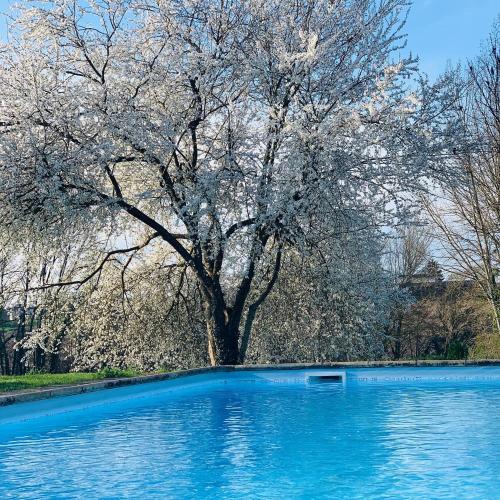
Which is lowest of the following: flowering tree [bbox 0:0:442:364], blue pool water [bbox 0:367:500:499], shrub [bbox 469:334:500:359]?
blue pool water [bbox 0:367:500:499]

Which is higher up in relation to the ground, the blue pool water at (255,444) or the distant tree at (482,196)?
the distant tree at (482,196)

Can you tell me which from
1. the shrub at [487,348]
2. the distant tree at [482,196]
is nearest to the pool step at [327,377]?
the shrub at [487,348]

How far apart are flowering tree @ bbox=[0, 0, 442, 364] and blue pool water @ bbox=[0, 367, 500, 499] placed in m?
3.31

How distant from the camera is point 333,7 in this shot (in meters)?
14.3

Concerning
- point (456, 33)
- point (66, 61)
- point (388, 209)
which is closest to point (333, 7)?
point (456, 33)

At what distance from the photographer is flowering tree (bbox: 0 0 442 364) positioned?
13.0 metres

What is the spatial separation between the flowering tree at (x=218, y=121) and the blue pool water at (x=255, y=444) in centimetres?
331

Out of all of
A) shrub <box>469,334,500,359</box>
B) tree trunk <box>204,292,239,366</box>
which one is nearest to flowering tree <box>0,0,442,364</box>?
tree trunk <box>204,292,239,366</box>

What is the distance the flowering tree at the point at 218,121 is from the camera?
42.5 feet

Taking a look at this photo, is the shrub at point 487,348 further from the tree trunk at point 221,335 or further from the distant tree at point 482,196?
the tree trunk at point 221,335

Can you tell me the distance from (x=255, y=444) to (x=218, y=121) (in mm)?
8880

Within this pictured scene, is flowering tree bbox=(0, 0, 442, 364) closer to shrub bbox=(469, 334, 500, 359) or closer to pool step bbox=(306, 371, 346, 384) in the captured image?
pool step bbox=(306, 371, 346, 384)

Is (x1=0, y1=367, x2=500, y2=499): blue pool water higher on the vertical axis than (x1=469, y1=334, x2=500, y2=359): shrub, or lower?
lower

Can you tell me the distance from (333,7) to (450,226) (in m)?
9.05
